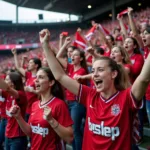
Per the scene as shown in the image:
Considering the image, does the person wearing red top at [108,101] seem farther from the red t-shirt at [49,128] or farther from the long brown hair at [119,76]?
the red t-shirt at [49,128]

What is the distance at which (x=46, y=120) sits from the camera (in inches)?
92.0

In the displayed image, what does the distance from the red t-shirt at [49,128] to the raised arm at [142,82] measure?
72cm

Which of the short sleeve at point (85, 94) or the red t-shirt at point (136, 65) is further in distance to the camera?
the red t-shirt at point (136, 65)

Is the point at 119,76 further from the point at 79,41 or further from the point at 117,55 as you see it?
the point at 79,41

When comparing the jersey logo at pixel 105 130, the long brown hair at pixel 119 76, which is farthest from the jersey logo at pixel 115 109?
the long brown hair at pixel 119 76

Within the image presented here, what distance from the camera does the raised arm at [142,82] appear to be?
5.94 feet

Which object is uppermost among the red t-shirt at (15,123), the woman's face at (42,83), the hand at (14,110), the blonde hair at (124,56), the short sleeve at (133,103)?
the blonde hair at (124,56)

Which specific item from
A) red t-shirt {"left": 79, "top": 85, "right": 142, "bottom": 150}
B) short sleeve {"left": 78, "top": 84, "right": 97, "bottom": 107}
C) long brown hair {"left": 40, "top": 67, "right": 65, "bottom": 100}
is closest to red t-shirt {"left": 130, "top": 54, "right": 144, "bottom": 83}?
long brown hair {"left": 40, "top": 67, "right": 65, "bottom": 100}

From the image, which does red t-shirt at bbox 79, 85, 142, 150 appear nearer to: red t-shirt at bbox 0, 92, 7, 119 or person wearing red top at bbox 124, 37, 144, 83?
person wearing red top at bbox 124, 37, 144, 83

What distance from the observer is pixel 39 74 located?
2.71m

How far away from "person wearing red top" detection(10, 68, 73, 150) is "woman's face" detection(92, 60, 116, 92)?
18.5 inches

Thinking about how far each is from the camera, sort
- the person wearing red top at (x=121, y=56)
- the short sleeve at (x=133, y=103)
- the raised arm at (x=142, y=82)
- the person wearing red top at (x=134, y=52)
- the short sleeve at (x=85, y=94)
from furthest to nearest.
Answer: the person wearing red top at (x=134, y=52)
the person wearing red top at (x=121, y=56)
the short sleeve at (x=85, y=94)
the short sleeve at (x=133, y=103)
the raised arm at (x=142, y=82)

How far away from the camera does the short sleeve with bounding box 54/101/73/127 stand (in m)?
2.33

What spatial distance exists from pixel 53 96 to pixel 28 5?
101ft
